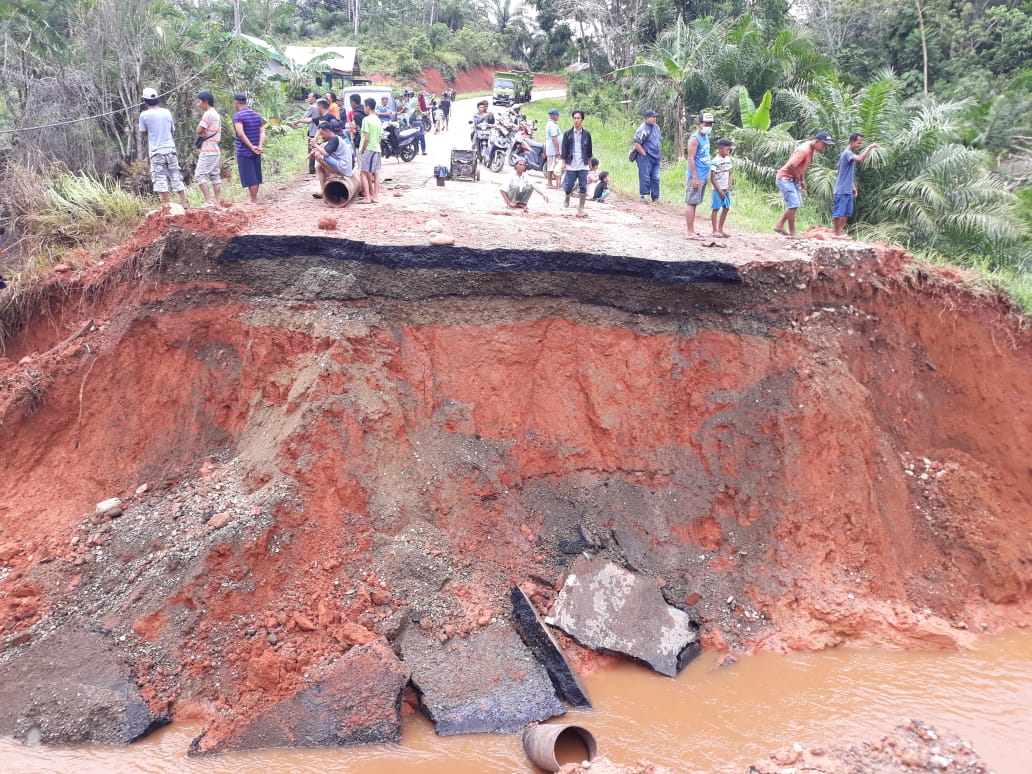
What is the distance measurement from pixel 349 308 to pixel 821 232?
234 inches

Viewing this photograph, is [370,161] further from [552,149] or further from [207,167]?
[552,149]

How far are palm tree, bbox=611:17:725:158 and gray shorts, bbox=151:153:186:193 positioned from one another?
985cm

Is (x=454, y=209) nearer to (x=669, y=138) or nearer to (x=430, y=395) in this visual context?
(x=430, y=395)

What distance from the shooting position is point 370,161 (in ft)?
30.6

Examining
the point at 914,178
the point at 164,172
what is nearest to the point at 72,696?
the point at 164,172

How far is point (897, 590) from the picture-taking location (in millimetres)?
6520

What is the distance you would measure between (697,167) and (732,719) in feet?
19.9

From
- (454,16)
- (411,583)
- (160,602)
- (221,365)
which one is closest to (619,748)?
(411,583)

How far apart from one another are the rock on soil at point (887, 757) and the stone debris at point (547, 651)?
4.55ft

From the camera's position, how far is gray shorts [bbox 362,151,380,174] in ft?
30.4

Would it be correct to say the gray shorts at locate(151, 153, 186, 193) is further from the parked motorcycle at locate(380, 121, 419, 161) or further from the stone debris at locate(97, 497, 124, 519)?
the parked motorcycle at locate(380, 121, 419, 161)

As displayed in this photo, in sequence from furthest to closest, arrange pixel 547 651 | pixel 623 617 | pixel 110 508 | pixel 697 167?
pixel 697 167
pixel 110 508
pixel 623 617
pixel 547 651

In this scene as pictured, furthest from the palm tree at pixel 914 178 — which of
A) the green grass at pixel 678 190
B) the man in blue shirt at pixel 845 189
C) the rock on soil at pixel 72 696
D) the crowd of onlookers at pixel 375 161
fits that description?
the rock on soil at pixel 72 696

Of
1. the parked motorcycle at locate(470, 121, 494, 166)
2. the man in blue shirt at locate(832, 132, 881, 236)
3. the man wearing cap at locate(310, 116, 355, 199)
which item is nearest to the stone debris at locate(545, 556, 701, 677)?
the man in blue shirt at locate(832, 132, 881, 236)
